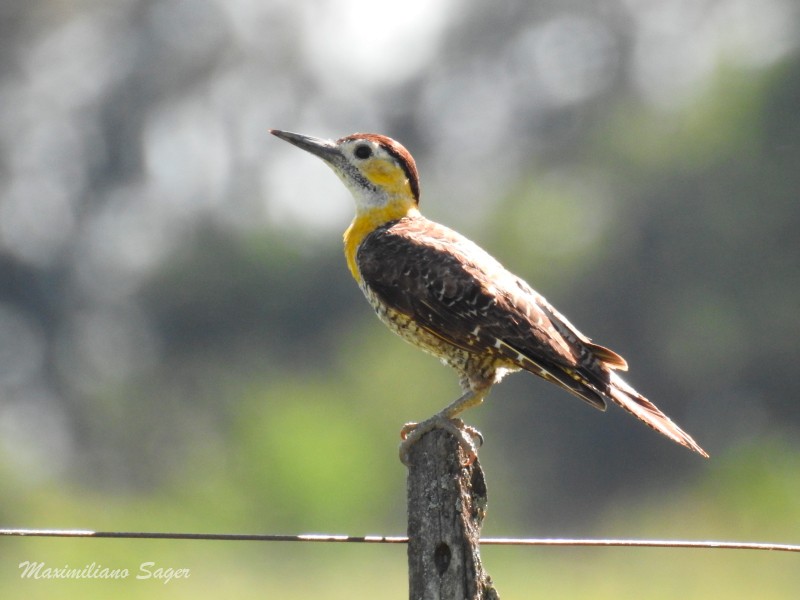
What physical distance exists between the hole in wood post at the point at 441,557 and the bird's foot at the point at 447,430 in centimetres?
34

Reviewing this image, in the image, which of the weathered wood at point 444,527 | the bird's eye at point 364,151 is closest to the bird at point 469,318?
the bird's eye at point 364,151

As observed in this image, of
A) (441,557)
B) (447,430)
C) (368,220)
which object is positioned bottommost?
(441,557)

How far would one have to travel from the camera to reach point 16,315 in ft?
128

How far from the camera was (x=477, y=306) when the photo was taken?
26.6 feet

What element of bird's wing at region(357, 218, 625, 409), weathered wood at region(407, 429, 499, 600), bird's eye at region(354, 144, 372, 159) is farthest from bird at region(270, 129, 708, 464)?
weathered wood at region(407, 429, 499, 600)

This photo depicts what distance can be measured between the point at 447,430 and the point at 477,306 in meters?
1.96

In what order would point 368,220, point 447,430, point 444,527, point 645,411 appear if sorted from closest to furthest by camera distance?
point 444,527 < point 447,430 < point 645,411 < point 368,220

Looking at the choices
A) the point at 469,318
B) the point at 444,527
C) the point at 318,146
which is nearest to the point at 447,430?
the point at 444,527

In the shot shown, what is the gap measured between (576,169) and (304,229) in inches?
339

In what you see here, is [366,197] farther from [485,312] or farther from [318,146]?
[485,312]

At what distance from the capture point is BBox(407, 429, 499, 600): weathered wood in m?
5.97

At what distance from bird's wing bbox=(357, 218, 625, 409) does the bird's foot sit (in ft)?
2.13

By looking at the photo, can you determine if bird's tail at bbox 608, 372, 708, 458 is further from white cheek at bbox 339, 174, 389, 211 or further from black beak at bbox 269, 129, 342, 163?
black beak at bbox 269, 129, 342, 163

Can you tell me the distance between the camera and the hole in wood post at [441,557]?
19.7ft
